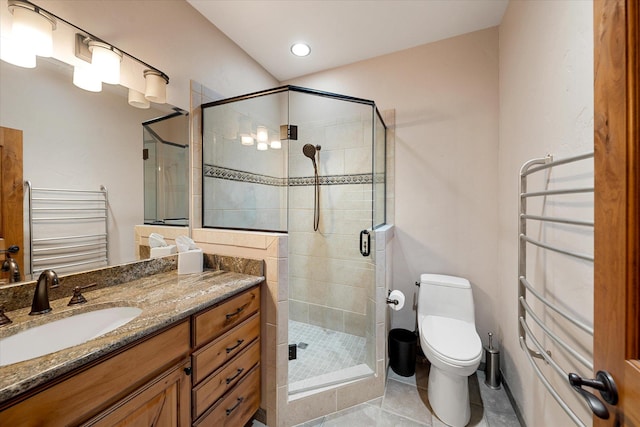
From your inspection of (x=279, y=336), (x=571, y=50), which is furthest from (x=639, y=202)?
(x=279, y=336)

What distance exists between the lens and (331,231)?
2303 mm

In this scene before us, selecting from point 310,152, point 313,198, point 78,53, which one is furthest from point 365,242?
point 78,53

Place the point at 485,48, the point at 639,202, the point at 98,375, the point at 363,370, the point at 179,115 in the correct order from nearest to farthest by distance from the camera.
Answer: the point at 639,202 → the point at 98,375 → the point at 179,115 → the point at 363,370 → the point at 485,48

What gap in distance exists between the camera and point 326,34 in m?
1.96

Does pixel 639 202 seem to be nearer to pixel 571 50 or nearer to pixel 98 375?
pixel 571 50

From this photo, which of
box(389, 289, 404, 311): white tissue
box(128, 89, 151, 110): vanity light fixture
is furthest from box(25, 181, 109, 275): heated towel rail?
box(389, 289, 404, 311): white tissue

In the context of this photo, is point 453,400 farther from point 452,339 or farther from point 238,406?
point 238,406

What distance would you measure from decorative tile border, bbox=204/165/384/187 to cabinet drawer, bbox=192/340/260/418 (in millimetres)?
1236

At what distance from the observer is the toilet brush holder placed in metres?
1.74

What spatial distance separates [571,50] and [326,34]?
1.59m

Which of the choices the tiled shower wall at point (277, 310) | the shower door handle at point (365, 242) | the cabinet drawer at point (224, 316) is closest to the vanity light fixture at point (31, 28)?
the tiled shower wall at point (277, 310)

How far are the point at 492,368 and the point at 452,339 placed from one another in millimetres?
538

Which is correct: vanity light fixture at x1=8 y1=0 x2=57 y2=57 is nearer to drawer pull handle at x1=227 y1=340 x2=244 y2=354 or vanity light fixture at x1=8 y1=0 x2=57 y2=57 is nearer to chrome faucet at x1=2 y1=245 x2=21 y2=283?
chrome faucet at x1=2 y1=245 x2=21 y2=283

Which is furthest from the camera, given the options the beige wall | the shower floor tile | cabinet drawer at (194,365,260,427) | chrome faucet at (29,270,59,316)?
the shower floor tile
